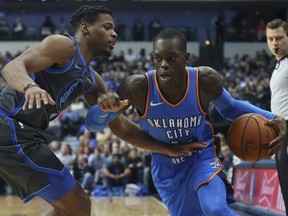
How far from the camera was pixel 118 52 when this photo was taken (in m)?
21.1

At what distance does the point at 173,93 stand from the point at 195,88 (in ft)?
0.49

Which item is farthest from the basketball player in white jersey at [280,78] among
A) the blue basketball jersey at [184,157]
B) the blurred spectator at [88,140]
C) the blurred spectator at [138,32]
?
the blurred spectator at [138,32]

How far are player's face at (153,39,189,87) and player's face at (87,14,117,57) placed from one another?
1.10 feet

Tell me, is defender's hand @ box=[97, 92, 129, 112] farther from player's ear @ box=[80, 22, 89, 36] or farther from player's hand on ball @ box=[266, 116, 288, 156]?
player's hand on ball @ box=[266, 116, 288, 156]

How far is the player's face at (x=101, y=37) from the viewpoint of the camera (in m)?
3.96

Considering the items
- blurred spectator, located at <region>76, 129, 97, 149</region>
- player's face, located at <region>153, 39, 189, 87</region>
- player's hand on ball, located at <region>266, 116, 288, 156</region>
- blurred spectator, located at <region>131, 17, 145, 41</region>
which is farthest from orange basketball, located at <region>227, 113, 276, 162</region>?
blurred spectator, located at <region>131, 17, 145, 41</region>

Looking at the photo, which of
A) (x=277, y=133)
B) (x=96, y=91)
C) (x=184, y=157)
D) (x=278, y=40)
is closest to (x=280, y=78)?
(x=278, y=40)

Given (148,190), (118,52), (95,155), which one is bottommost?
(148,190)

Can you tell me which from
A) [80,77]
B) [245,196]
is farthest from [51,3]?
[80,77]

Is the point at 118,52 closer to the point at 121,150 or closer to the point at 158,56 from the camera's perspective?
the point at 121,150

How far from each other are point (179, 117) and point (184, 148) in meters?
0.21

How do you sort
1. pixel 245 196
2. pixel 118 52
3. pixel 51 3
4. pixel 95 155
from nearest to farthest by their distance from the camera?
pixel 245 196
pixel 95 155
pixel 51 3
pixel 118 52

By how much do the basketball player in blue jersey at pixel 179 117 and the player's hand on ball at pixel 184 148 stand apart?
0.14 feet

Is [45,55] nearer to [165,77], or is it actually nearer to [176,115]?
[165,77]
